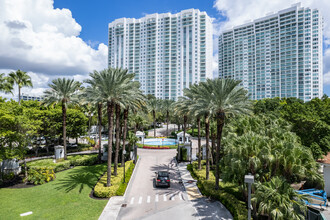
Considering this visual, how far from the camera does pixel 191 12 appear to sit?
119 metres

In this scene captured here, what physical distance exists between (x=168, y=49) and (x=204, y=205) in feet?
380

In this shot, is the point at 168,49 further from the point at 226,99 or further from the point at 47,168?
the point at 226,99

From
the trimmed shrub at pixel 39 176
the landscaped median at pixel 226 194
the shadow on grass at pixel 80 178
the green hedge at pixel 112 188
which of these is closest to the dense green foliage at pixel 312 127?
the landscaped median at pixel 226 194

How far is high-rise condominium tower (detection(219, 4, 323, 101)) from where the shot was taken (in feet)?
359

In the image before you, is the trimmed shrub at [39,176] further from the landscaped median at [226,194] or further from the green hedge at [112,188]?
the landscaped median at [226,194]

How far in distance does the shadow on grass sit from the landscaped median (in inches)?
468

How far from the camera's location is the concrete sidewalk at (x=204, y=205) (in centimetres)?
1480

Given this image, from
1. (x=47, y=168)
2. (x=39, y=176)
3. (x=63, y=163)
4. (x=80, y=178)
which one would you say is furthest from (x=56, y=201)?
(x=63, y=163)

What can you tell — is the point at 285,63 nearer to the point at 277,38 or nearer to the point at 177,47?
the point at 277,38

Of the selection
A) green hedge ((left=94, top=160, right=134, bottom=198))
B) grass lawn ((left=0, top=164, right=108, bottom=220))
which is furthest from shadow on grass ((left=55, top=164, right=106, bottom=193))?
green hedge ((left=94, top=160, right=134, bottom=198))

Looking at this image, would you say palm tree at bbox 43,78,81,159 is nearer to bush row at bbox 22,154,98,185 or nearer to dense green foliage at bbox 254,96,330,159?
bush row at bbox 22,154,98,185

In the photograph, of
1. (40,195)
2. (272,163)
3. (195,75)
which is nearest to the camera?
(272,163)

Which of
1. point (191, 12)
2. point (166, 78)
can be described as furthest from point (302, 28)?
point (166, 78)

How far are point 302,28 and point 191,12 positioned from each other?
63.8 metres
